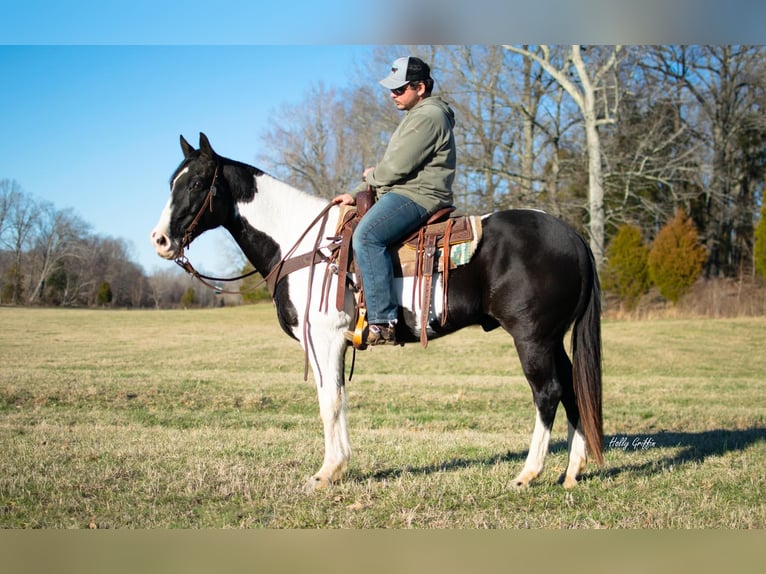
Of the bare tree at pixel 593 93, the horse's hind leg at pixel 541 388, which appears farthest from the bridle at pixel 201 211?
the bare tree at pixel 593 93

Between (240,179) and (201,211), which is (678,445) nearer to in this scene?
(240,179)

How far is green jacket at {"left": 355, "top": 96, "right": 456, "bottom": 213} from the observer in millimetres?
4828

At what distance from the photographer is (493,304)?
16.3 feet

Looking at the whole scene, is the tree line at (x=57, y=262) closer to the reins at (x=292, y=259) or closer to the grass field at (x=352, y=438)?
the grass field at (x=352, y=438)

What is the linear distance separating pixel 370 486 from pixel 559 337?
1789mm

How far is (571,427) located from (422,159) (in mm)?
2344

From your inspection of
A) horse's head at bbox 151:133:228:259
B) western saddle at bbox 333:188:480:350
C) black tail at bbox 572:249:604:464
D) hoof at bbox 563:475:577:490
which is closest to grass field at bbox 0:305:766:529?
hoof at bbox 563:475:577:490

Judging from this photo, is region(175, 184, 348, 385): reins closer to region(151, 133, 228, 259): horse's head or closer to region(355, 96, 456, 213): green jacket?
region(151, 133, 228, 259): horse's head

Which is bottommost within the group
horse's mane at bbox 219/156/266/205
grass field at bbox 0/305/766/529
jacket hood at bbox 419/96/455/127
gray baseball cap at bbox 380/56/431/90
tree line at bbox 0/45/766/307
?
grass field at bbox 0/305/766/529

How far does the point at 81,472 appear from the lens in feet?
16.9

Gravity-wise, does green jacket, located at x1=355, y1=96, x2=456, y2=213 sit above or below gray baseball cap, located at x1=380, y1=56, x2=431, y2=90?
below

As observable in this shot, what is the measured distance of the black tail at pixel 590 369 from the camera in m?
4.88
